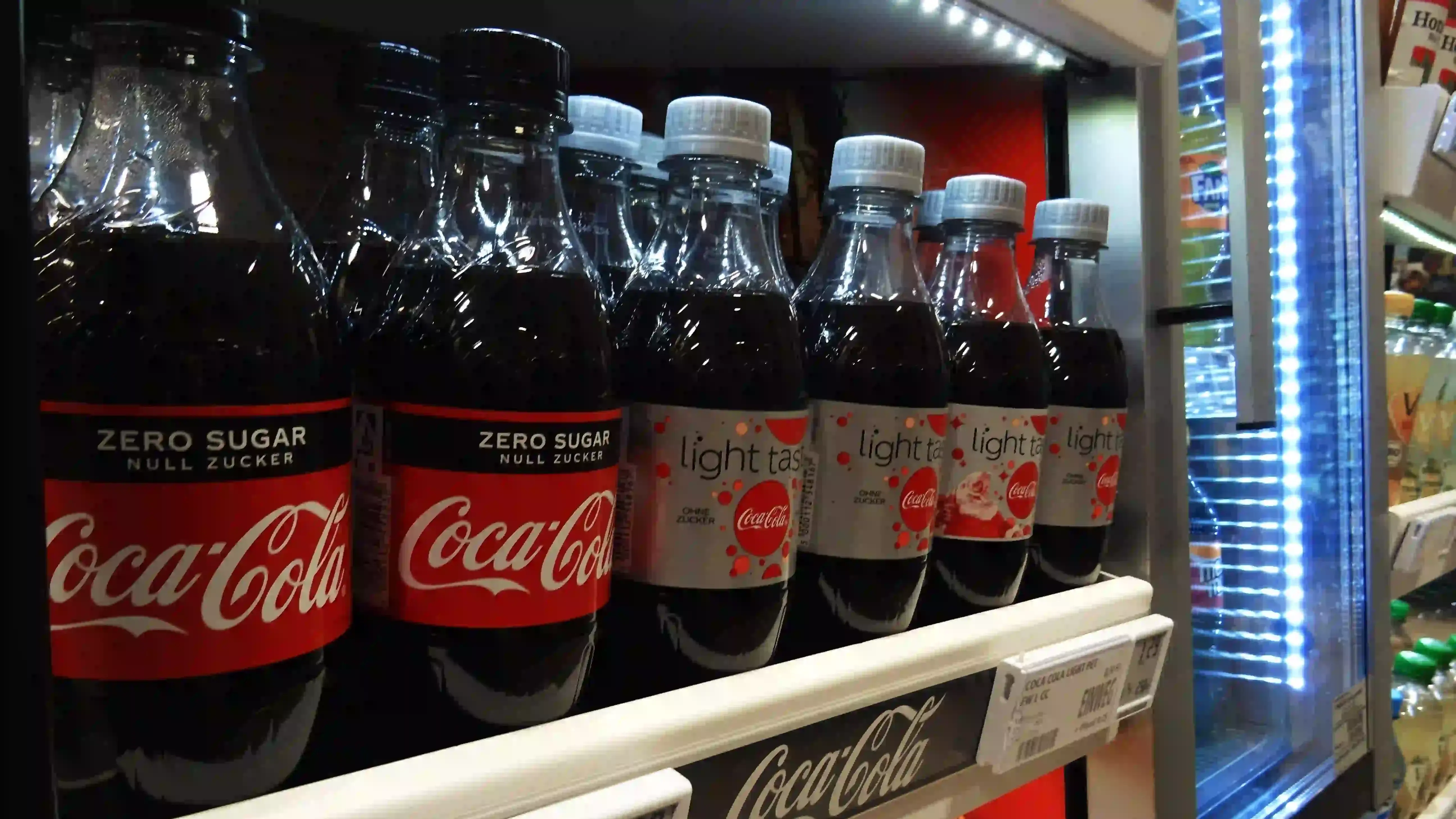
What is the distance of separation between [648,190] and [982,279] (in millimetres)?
300

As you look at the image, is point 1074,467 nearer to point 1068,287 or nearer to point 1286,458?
point 1068,287

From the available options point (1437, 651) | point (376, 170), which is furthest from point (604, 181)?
point (1437, 651)

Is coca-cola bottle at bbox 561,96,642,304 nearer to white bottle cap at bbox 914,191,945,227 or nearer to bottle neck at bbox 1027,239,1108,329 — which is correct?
white bottle cap at bbox 914,191,945,227

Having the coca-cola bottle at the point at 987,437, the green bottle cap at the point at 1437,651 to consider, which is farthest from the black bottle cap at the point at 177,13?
the green bottle cap at the point at 1437,651

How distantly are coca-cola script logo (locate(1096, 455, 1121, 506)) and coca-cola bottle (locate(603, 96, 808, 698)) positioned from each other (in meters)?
0.37

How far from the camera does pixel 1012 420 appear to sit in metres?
0.76

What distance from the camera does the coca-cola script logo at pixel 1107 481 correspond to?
852 mm

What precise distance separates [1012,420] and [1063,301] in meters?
0.22

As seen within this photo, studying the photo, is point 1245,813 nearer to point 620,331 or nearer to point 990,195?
point 990,195

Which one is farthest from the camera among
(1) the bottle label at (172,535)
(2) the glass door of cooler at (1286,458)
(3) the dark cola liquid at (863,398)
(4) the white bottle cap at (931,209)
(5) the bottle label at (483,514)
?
(2) the glass door of cooler at (1286,458)

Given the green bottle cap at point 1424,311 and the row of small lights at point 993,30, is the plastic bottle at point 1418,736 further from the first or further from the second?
the row of small lights at point 993,30

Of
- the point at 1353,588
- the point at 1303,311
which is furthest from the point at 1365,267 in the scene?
the point at 1353,588

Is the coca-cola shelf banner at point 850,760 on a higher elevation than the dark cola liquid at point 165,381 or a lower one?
lower

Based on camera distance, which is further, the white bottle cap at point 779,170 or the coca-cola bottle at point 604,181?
the white bottle cap at point 779,170
